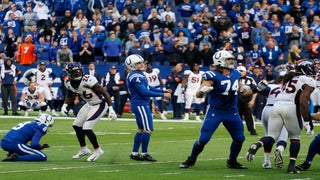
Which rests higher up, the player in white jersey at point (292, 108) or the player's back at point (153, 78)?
the player in white jersey at point (292, 108)

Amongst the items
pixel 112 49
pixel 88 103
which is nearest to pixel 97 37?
pixel 112 49

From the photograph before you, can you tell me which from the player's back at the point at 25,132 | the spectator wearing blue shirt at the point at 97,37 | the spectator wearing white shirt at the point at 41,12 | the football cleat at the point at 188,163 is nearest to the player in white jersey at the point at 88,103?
the player's back at the point at 25,132

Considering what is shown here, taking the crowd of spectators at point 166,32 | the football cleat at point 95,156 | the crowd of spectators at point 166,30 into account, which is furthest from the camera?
the crowd of spectators at point 166,30

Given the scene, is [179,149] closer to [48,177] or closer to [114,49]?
[48,177]

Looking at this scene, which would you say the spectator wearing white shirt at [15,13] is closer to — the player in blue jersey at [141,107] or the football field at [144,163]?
the football field at [144,163]

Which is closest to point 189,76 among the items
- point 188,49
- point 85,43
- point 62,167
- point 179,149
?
point 188,49

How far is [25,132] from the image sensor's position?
14.8 meters

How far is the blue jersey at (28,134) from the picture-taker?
14617 millimetres

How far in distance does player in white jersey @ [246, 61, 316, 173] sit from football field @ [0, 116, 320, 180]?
44 centimetres

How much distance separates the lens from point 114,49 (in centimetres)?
3106

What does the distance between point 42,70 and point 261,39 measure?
285 inches

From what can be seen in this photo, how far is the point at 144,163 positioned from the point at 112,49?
16.6 metres

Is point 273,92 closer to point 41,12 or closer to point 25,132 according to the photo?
point 25,132

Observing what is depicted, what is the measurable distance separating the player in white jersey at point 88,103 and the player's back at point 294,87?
10.1 feet
